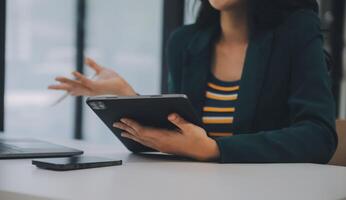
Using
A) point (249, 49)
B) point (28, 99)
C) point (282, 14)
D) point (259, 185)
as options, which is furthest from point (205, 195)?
point (28, 99)

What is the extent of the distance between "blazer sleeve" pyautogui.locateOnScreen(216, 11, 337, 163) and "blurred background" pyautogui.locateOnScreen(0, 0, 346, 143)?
2048mm

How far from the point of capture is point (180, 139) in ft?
3.46

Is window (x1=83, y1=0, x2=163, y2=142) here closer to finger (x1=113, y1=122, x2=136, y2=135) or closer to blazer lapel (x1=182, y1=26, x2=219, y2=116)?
blazer lapel (x1=182, y1=26, x2=219, y2=116)

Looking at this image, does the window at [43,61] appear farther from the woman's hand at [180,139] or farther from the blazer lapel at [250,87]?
the woman's hand at [180,139]

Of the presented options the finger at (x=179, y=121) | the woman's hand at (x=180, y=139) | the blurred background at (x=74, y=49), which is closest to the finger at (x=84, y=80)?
the woman's hand at (x=180, y=139)

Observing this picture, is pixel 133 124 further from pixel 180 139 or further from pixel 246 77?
pixel 246 77

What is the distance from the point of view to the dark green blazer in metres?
1.10

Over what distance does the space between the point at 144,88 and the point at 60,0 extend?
2.91 ft

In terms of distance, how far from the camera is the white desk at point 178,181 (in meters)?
0.69

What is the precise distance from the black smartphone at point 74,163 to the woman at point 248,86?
14cm

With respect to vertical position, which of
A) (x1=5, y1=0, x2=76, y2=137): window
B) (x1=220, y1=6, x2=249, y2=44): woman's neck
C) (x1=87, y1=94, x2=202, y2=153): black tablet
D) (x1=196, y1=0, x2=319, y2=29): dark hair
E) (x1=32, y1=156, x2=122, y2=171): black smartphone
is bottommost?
(x1=5, y1=0, x2=76, y2=137): window

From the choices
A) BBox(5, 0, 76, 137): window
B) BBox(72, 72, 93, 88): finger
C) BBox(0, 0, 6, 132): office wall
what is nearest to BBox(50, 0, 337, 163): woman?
BBox(72, 72, 93, 88): finger

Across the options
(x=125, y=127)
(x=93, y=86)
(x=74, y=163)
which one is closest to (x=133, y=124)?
(x=125, y=127)

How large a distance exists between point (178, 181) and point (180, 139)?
0.26 metres
